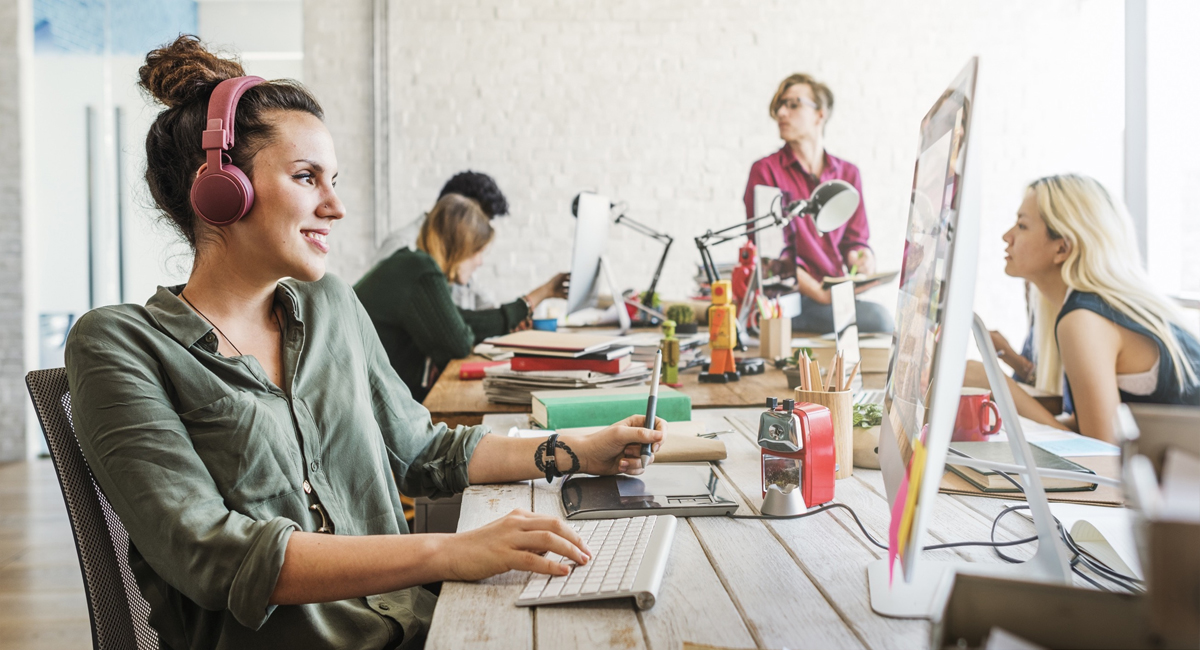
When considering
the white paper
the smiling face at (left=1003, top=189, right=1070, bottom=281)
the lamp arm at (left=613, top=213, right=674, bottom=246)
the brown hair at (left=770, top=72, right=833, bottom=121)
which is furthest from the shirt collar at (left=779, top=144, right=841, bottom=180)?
the white paper

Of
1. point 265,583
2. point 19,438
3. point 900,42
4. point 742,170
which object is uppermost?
point 900,42

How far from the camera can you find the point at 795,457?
3.41 ft

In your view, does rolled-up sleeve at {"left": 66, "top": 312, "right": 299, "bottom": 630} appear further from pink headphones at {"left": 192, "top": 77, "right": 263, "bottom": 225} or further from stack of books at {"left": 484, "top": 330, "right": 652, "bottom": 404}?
stack of books at {"left": 484, "top": 330, "right": 652, "bottom": 404}

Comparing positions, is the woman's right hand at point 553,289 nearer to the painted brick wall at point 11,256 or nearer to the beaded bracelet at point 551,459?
the beaded bracelet at point 551,459

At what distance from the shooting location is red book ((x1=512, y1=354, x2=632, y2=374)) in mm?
1897

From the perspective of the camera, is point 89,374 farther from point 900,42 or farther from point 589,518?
point 900,42

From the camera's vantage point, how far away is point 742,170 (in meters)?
4.85

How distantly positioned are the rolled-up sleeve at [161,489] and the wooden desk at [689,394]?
0.80m

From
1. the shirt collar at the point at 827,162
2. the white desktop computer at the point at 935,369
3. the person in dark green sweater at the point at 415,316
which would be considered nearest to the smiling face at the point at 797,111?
the shirt collar at the point at 827,162

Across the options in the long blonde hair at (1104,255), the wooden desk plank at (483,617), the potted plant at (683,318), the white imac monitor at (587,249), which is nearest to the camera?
the wooden desk plank at (483,617)

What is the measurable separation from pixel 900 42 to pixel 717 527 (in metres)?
4.59

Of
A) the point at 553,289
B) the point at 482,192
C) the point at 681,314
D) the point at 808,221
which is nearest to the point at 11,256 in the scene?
the point at 482,192

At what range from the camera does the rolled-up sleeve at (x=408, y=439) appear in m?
1.28

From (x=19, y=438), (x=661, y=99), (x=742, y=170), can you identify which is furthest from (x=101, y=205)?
(x=742, y=170)
